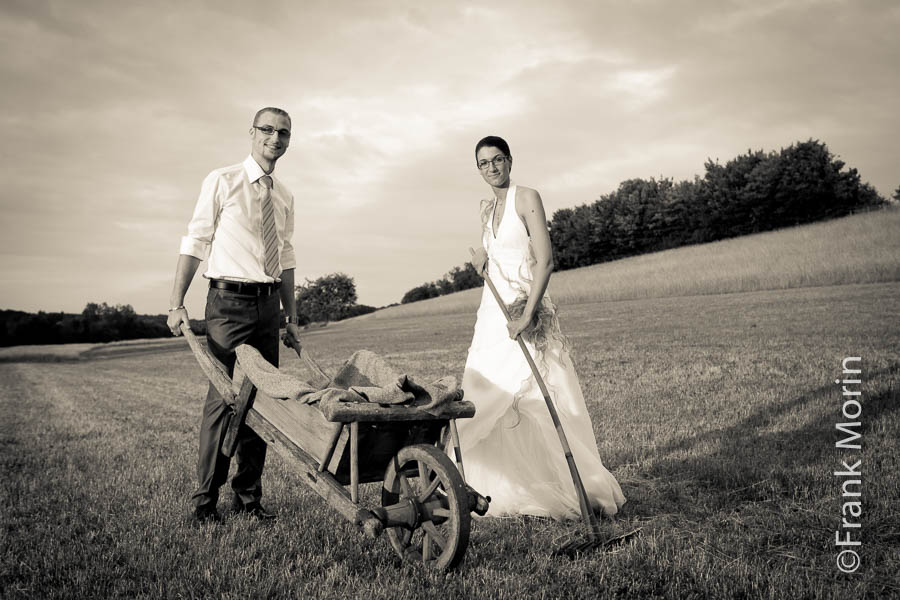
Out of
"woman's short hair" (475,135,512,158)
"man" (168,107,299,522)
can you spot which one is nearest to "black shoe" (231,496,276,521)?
"man" (168,107,299,522)

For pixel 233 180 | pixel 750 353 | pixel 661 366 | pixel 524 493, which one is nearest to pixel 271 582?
pixel 524 493

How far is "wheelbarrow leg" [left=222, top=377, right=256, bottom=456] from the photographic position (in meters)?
3.72

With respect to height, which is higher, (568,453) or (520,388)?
(520,388)

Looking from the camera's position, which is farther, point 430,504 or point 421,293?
point 421,293

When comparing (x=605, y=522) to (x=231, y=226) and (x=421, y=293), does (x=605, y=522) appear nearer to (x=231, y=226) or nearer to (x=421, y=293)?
(x=231, y=226)

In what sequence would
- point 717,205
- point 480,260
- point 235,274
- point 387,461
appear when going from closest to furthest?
point 387,461, point 235,274, point 480,260, point 717,205

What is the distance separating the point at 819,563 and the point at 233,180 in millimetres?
4193

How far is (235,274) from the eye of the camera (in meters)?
4.08

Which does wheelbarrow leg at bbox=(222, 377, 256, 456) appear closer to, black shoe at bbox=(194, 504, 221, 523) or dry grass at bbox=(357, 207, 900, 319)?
black shoe at bbox=(194, 504, 221, 523)

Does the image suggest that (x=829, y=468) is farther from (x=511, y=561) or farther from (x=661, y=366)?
(x=661, y=366)

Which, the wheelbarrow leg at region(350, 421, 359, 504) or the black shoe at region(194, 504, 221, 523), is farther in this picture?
the black shoe at region(194, 504, 221, 523)

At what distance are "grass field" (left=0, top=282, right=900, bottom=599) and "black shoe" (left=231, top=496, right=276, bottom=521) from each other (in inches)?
3.6

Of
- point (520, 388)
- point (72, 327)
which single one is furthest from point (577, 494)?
point (72, 327)

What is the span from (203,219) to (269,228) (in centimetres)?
43
